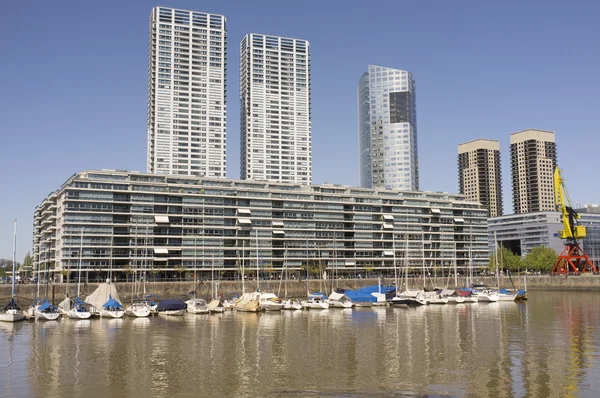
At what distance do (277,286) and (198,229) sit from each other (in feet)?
99.3

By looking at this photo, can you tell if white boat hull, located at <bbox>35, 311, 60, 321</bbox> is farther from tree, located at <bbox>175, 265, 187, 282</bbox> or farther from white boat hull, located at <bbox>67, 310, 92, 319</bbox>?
tree, located at <bbox>175, 265, 187, 282</bbox>

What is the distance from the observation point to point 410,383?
41094mm

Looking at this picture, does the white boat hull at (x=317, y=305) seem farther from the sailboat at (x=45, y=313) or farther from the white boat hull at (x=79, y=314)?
the sailboat at (x=45, y=313)

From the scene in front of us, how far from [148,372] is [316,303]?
6974 cm

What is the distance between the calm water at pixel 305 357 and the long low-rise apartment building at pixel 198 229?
61.5 meters

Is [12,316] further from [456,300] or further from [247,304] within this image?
[456,300]

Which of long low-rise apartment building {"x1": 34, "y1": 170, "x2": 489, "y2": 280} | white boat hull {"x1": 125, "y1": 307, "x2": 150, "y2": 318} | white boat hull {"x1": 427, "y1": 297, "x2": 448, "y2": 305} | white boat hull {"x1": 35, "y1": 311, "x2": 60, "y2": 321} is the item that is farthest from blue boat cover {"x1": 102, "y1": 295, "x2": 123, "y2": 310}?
white boat hull {"x1": 427, "y1": 297, "x2": 448, "y2": 305}

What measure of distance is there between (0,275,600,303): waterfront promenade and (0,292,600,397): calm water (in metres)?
46.0

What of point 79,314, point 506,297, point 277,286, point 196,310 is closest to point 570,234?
point 506,297

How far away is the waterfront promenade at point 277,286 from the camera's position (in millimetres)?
131125

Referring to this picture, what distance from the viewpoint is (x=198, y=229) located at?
169000 mm

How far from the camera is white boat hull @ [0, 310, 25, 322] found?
87.9 meters

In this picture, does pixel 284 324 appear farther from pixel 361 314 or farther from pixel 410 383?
pixel 410 383

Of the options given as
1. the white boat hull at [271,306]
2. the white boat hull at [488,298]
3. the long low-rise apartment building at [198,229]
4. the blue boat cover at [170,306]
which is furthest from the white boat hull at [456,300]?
the blue boat cover at [170,306]
